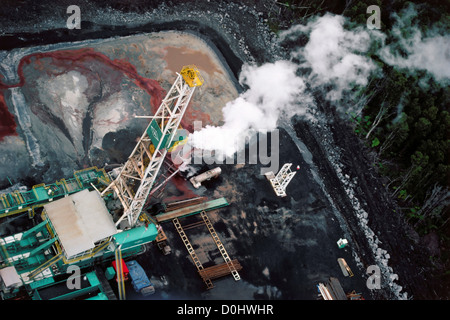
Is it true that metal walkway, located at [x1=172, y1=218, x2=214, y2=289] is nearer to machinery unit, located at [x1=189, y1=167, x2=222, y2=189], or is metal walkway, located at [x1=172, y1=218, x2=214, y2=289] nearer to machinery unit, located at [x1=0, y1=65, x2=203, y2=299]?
machinery unit, located at [x1=0, y1=65, x2=203, y2=299]

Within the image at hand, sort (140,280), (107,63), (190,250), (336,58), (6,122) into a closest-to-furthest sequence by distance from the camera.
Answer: (140,280)
(190,250)
(6,122)
(107,63)
(336,58)

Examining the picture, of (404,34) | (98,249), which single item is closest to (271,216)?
(98,249)

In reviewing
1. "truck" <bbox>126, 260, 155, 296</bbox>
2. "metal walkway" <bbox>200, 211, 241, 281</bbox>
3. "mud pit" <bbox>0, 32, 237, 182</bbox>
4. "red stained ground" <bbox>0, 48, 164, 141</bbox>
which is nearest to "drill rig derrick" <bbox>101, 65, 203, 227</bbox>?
"truck" <bbox>126, 260, 155, 296</bbox>

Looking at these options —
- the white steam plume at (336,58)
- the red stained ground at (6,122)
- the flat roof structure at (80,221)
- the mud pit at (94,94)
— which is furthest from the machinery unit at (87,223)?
the white steam plume at (336,58)

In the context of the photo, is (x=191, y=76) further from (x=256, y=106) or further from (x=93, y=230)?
(x=256, y=106)

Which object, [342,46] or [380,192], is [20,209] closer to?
[380,192]

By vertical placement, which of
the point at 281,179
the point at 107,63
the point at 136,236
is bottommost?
the point at 136,236

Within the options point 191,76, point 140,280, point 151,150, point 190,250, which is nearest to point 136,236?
point 140,280
